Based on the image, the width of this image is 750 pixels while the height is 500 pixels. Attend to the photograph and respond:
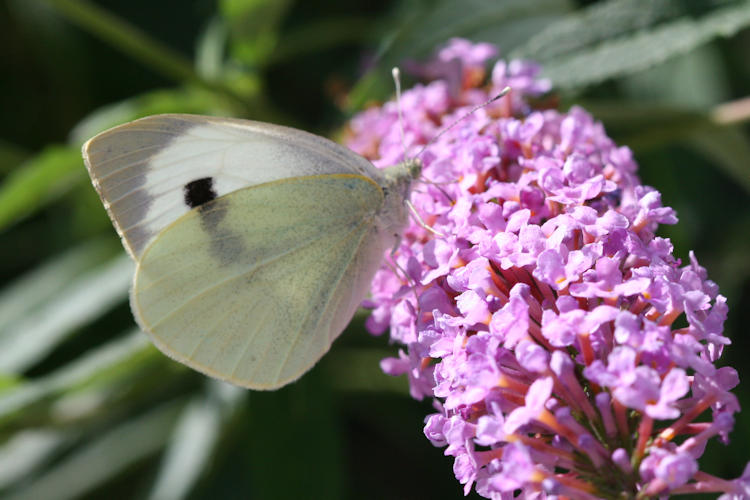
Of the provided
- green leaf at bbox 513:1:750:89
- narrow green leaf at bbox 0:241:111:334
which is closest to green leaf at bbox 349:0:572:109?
green leaf at bbox 513:1:750:89

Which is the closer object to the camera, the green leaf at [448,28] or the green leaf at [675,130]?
the green leaf at [675,130]

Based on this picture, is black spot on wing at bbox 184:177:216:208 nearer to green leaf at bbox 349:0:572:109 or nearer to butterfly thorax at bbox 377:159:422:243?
butterfly thorax at bbox 377:159:422:243

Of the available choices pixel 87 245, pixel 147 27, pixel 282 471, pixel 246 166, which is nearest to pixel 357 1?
pixel 147 27

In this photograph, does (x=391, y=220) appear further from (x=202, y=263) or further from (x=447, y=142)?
(x=202, y=263)

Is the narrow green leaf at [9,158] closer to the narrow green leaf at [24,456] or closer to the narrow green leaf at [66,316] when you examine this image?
the narrow green leaf at [66,316]

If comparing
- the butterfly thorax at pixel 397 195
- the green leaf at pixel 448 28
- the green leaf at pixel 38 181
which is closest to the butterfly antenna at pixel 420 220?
the butterfly thorax at pixel 397 195

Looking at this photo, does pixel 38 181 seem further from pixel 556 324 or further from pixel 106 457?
pixel 556 324

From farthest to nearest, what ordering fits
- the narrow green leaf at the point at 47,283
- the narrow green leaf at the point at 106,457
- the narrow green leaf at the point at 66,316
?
the narrow green leaf at the point at 106,457 → the narrow green leaf at the point at 47,283 → the narrow green leaf at the point at 66,316
